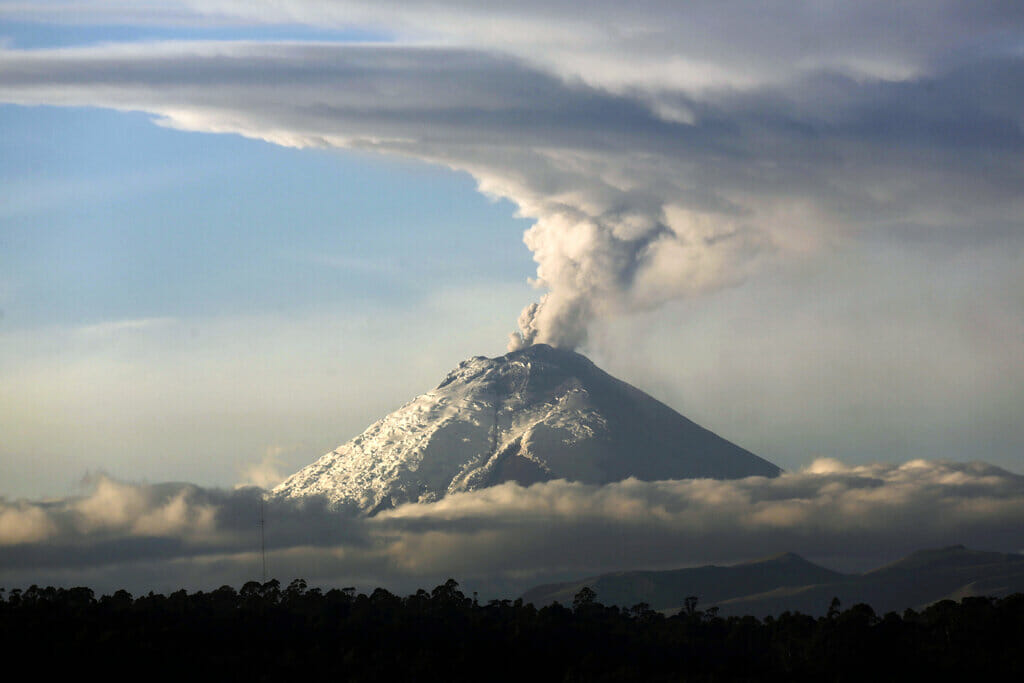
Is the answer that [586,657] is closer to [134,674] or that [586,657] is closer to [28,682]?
[134,674]

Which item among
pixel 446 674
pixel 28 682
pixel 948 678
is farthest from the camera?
pixel 948 678

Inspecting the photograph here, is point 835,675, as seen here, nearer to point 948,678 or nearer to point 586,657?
point 948,678

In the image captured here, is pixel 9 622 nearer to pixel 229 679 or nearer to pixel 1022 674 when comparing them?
pixel 229 679

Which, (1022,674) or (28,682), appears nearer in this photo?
(28,682)

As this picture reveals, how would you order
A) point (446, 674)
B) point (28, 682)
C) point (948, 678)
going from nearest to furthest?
point (28, 682) < point (446, 674) < point (948, 678)

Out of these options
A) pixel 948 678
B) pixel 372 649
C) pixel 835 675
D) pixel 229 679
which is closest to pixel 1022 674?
pixel 948 678

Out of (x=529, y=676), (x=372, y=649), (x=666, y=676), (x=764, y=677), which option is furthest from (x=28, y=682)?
(x=764, y=677)

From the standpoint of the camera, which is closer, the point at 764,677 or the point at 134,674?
the point at 134,674
